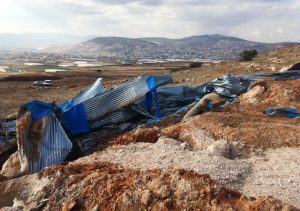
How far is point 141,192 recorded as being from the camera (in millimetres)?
6488

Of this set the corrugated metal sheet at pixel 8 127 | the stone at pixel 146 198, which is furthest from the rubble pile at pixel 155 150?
the corrugated metal sheet at pixel 8 127

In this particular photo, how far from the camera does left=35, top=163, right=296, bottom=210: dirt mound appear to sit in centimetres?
618

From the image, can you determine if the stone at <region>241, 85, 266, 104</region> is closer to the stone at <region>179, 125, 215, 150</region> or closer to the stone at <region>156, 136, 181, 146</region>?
the stone at <region>179, 125, 215, 150</region>

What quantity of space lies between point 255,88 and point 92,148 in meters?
5.69

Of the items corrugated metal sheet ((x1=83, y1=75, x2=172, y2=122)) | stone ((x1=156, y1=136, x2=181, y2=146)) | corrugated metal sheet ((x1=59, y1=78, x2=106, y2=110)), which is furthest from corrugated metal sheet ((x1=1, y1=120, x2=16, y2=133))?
stone ((x1=156, y1=136, x2=181, y2=146))

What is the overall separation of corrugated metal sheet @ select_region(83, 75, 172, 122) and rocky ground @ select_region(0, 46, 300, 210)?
36.1 inches

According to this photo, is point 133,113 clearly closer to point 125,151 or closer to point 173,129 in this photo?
point 173,129

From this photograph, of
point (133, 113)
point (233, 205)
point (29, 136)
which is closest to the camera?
point (233, 205)

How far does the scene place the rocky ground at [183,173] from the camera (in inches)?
250

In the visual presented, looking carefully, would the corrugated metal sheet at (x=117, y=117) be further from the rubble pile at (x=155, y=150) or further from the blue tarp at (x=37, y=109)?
the blue tarp at (x=37, y=109)

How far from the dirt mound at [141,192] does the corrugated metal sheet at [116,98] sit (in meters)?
2.88

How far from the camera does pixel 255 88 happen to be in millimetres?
12914

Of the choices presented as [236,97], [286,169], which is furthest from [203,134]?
[236,97]

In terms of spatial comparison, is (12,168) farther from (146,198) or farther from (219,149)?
(219,149)
